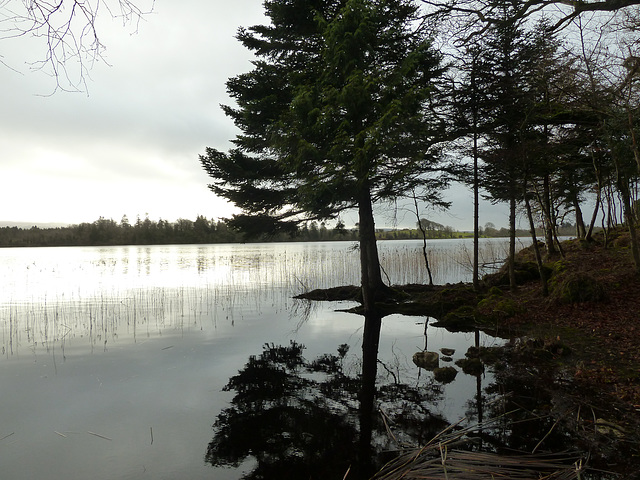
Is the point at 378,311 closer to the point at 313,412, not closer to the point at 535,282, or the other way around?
the point at 535,282

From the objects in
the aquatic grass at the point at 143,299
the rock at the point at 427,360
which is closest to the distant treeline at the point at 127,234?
the aquatic grass at the point at 143,299

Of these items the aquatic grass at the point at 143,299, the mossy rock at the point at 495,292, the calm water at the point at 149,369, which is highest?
the mossy rock at the point at 495,292

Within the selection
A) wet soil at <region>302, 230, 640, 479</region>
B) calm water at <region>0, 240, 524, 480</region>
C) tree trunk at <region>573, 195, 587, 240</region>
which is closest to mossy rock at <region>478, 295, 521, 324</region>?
wet soil at <region>302, 230, 640, 479</region>

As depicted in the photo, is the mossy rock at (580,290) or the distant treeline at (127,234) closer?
the mossy rock at (580,290)

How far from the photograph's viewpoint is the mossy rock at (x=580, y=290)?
10.7 meters

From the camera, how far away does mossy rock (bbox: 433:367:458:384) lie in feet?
23.4

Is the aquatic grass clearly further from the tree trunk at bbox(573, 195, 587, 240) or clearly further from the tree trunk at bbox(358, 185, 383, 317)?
the tree trunk at bbox(573, 195, 587, 240)

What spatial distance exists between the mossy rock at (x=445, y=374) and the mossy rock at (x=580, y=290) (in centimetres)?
613

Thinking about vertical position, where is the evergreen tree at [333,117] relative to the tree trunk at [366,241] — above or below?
above

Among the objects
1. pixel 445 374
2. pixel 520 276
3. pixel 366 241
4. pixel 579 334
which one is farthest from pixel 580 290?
pixel 366 241

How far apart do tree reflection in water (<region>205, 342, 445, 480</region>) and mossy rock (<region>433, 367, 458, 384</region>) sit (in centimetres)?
36

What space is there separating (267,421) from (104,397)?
137 inches

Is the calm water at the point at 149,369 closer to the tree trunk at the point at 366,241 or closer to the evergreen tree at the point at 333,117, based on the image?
the tree trunk at the point at 366,241

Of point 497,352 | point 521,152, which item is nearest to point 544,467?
point 497,352
